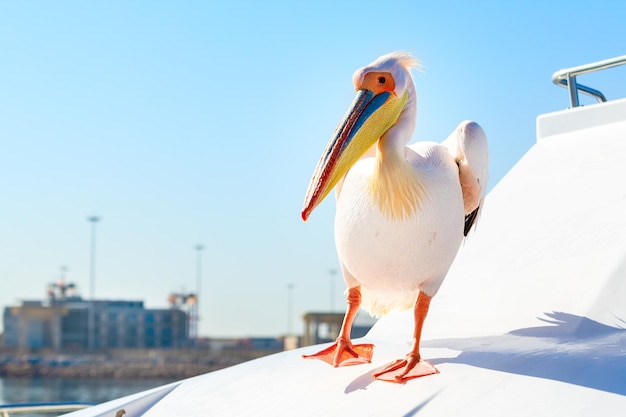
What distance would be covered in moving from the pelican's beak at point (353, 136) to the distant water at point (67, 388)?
45716 millimetres

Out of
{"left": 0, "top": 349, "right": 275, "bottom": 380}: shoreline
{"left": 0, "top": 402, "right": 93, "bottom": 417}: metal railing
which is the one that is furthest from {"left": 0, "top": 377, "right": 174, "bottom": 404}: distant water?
{"left": 0, "top": 402, "right": 93, "bottom": 417}: metal railing

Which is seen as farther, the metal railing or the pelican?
the metal railing

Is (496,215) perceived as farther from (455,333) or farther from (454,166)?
(454,166)

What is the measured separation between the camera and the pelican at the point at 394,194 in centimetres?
391

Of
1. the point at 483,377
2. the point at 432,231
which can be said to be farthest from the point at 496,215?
the point at 483,377

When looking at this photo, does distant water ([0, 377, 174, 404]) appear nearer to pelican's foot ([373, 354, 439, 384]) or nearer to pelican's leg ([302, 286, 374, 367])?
pelican's leg ([302, 286, 374, 367])

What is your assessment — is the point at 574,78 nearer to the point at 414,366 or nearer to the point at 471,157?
the point at 471,157

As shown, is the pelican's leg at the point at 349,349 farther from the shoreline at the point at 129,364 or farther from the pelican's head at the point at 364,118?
the shoreline at the point at 129,364

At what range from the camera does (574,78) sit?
620cm

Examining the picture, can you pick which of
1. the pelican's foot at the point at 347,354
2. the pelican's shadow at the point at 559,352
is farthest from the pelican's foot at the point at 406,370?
the pelican's foot at the point at 347,354

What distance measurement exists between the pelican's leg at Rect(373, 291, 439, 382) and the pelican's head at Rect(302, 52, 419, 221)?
2.25ft

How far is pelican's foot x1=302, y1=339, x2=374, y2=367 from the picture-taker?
4.23m

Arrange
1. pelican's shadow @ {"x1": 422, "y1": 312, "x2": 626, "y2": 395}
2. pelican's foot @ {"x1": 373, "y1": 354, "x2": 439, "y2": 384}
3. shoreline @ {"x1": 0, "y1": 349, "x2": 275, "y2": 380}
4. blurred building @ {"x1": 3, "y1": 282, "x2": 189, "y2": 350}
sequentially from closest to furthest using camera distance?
pelican's shadow @ {"x1": 422, "y1": 312, "x2": 626, "y2": 395}
pelican's foot @ {"x1": 373, "y1": 354, "x2": 439, "y2": 384}
shoreline @ {"x1": 0, "y1": 349, "x2": 275, "y2": 380}
blurred building @ {"x1": 3, "y1": 282, "x2": 189, "y2": 350}

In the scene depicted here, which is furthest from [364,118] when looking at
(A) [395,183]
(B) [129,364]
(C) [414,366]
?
(B) [129,364]
